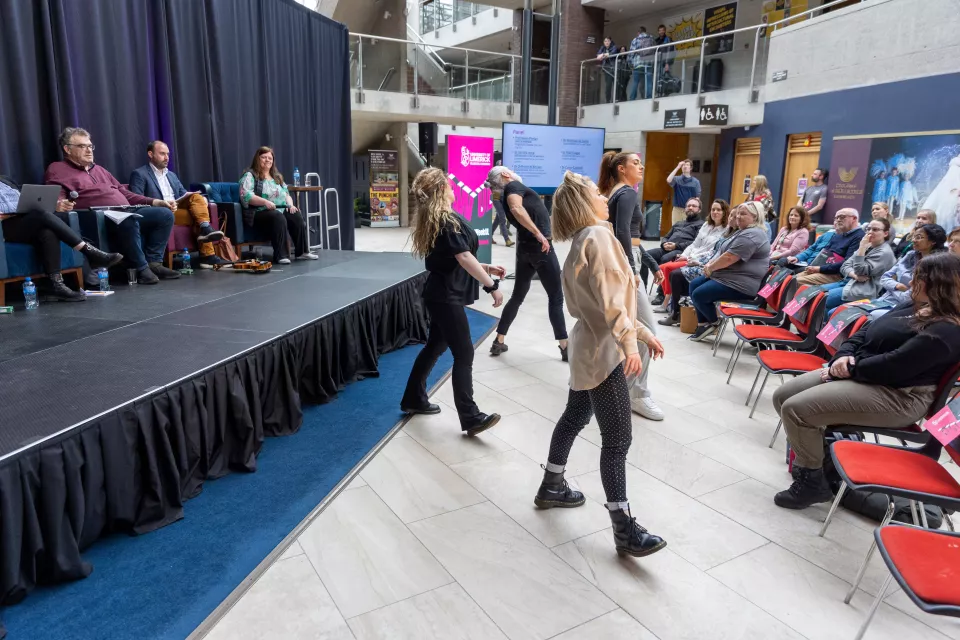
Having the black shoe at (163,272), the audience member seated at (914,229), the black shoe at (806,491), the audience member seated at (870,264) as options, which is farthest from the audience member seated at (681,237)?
the black shoe at (163,272)

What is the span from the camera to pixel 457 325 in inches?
128

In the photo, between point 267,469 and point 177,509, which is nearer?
point 177,509

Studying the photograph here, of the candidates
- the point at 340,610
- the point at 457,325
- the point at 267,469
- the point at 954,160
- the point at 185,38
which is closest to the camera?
the point at 340,610

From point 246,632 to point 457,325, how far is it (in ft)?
5.69

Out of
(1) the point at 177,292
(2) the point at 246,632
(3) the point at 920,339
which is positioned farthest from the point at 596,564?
(1) the point at 177,292

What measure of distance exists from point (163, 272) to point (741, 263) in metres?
4.66

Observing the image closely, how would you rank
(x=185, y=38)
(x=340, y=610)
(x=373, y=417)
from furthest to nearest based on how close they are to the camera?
(x=185, y=38), (x=373, y=417), (x=340, y=610)

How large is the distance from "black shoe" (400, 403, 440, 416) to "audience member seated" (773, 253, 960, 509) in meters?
1.89

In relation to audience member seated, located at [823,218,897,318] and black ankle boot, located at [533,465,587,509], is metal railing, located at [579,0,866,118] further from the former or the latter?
black ankle boot, located at [533,465,587,509]

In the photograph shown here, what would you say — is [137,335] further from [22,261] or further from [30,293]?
[22,261]

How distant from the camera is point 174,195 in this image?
17.8 ft

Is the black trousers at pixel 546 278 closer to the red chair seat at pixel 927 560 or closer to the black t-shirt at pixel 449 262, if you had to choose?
the black t-shirt at pixel 449 262

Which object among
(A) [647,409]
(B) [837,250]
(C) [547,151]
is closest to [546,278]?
(A) [647,409]

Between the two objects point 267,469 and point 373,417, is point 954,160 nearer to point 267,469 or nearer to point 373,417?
point 373,417
